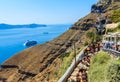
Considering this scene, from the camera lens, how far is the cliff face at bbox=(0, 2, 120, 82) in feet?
232

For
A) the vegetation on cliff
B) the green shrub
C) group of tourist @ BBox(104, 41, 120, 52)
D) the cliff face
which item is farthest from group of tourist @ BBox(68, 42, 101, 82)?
the cliff face

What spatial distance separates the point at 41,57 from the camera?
262 ft

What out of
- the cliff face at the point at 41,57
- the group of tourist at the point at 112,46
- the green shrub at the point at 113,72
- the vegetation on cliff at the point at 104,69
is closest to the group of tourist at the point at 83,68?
the vegetation on cliff at the point at 104,69

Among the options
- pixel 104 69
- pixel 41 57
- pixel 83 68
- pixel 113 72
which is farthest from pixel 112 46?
pixel 41 57

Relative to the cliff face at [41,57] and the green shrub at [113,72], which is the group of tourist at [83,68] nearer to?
the green shrub at [113,72]

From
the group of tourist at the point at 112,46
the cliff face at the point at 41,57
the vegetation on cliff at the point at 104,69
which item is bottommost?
the cliff face at the point at 41,57

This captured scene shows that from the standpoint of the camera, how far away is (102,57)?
2175 cm

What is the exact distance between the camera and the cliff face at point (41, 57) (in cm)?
7062

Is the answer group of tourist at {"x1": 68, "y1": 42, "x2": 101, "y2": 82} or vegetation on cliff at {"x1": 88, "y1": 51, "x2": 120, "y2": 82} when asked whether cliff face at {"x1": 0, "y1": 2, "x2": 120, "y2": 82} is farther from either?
vegetation on cliff at {"x1": 88, "y1": 51, "x2": 120, "y2": 82}

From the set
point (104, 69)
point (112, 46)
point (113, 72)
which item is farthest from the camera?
point (112, 46)

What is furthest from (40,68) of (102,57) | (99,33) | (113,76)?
(113,76)

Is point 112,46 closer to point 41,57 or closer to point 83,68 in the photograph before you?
point 83,68

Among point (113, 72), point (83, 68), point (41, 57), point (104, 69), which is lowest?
point (41, 57)

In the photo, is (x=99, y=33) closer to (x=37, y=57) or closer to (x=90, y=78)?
(x=90, y=78)
